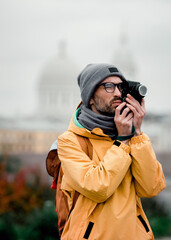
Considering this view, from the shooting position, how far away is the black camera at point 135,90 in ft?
7.45

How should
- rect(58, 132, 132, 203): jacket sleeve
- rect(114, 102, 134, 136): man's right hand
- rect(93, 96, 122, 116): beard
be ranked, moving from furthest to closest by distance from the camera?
rect(93, 96, 122, 116): beard, rect(114, 102, 134, 136): man's right hand, rect(58, 132, 132, 203): jacket sleeve

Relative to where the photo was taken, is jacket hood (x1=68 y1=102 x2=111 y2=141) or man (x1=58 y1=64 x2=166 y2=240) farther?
jacket hood (x1=68 y1=102 x2=111 y2=141)

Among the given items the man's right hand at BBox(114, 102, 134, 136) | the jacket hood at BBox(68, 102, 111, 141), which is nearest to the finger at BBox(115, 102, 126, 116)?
the man's right hand at BBox(114, 102, 134, 136)

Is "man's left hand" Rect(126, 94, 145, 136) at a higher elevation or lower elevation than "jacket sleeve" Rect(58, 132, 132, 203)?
higher

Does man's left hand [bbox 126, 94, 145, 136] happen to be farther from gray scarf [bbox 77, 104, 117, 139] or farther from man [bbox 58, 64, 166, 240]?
gray scarf [bbox 77, 104, 117, 139]

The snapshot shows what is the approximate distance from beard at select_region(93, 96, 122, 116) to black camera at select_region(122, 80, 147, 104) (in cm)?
6

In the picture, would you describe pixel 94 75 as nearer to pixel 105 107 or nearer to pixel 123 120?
pixel 105 107

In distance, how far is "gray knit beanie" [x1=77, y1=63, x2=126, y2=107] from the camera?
7.68ft

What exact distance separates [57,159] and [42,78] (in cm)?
6603

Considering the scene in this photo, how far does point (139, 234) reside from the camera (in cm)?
226

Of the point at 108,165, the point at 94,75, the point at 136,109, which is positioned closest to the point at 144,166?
the point at 108,165

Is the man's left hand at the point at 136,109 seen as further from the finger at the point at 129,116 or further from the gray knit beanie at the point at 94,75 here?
the gray knit beanie at the point at 94,75

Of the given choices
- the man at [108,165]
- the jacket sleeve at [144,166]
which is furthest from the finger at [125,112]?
the jacket sleeve at [144,166]

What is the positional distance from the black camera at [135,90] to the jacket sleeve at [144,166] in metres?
0.21
